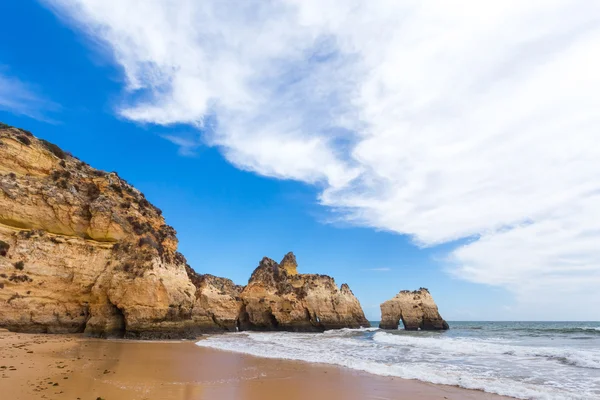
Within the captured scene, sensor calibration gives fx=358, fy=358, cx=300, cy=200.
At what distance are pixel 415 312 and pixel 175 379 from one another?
4706 centimetres

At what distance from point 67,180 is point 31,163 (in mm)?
2057

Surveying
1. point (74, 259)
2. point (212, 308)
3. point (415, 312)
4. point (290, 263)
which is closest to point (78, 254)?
point (74, 259)

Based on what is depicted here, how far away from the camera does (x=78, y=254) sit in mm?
21094

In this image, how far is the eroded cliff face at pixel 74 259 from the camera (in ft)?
61.2

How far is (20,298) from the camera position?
58.5 feet

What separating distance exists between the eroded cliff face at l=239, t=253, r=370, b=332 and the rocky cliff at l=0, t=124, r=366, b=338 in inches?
679

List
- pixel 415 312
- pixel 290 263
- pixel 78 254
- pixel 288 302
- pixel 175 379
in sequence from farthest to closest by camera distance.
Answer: pixel 290 263, pixel 415 312, pixel 288 302, pixel 78 254, pixel 175 379

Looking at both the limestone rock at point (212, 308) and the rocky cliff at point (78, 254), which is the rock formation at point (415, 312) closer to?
the limestone rock at point (212, 308)

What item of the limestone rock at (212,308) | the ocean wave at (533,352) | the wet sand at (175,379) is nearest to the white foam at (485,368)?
the ocean wave at (533,352)

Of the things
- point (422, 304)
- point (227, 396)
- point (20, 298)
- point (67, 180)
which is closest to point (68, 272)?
point (20, 298)

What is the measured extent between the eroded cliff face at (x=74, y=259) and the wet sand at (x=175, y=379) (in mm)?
6048

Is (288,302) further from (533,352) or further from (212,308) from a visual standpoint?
(533,352)

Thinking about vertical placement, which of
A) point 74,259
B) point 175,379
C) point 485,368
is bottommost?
point 175,379

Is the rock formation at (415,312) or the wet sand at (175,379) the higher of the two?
the rock formation at (415,312)
